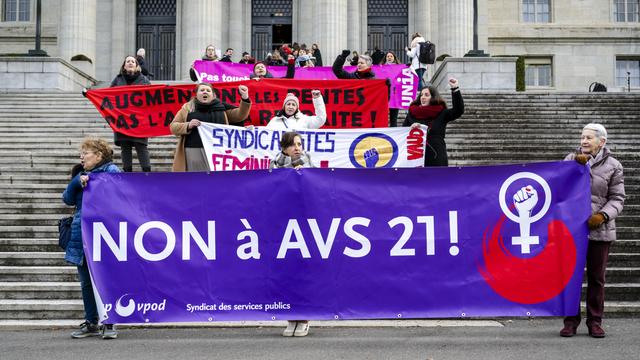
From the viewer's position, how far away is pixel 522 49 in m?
38.3

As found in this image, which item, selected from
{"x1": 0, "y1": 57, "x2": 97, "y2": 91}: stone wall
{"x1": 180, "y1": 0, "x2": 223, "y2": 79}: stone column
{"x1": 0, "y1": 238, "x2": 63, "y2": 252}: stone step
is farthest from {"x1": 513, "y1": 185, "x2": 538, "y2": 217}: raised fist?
{"x1": 180, "y1": 0, "x2": 223, "y2": 79}: stone column

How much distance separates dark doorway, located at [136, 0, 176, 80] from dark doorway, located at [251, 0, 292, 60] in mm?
3644

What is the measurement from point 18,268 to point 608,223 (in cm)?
705

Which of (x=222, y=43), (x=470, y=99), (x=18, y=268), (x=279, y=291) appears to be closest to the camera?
(x=279, y=291)

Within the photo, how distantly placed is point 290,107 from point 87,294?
12.4 feet

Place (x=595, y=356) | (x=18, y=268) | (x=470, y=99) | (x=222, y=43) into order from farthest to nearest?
1. (x=222, y=43)
2. (x=470, y=99)
3. (x=18, y=268)
4. (x=595, y=356)

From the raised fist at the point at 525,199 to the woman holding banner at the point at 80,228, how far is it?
3971mm

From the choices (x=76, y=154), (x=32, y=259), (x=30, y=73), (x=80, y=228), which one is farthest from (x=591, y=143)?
(x=30, y=73)

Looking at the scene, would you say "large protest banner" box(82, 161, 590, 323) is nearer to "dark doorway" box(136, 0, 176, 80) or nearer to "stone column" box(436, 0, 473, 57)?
"stone column" box(436, 0, 473, 57)

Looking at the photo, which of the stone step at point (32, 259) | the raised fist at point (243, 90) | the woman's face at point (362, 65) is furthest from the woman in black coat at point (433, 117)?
the stone step at point (32, 259)

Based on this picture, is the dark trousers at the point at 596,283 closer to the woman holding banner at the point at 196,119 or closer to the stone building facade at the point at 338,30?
the woman holding banner at the point at 196,119

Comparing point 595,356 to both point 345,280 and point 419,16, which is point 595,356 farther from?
point 419,16

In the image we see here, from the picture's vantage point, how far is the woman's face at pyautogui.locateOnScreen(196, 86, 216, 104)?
33.0 ft

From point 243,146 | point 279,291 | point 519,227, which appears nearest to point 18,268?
point 243,146
